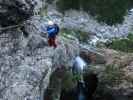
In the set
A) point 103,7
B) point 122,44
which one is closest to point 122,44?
point 122,44

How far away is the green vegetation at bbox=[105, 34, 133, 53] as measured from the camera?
23.1m

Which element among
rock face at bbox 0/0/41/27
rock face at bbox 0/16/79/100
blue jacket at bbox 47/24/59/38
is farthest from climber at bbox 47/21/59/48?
rock face at bbox 0/0/41/27

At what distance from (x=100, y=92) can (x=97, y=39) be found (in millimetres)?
6584

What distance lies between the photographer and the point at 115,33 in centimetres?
2588

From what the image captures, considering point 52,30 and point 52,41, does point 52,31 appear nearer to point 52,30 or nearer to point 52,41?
point 52,30

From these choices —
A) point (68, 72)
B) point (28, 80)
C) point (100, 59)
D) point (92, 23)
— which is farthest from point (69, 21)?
point (28, 80)

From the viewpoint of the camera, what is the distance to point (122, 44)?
23391 millimetres

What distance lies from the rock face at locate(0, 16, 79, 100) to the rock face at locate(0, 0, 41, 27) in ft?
1.19

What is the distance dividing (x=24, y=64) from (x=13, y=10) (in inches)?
62.8

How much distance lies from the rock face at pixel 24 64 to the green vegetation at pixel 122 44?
337 inches

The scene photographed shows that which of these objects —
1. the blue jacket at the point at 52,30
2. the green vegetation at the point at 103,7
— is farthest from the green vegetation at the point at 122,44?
the blue jacket at the point at 52,30

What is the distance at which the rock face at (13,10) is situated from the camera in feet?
43.2

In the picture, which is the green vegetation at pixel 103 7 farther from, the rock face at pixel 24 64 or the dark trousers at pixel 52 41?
the rock face at pixel 24 64

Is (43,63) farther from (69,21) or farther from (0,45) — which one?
(69,21)
